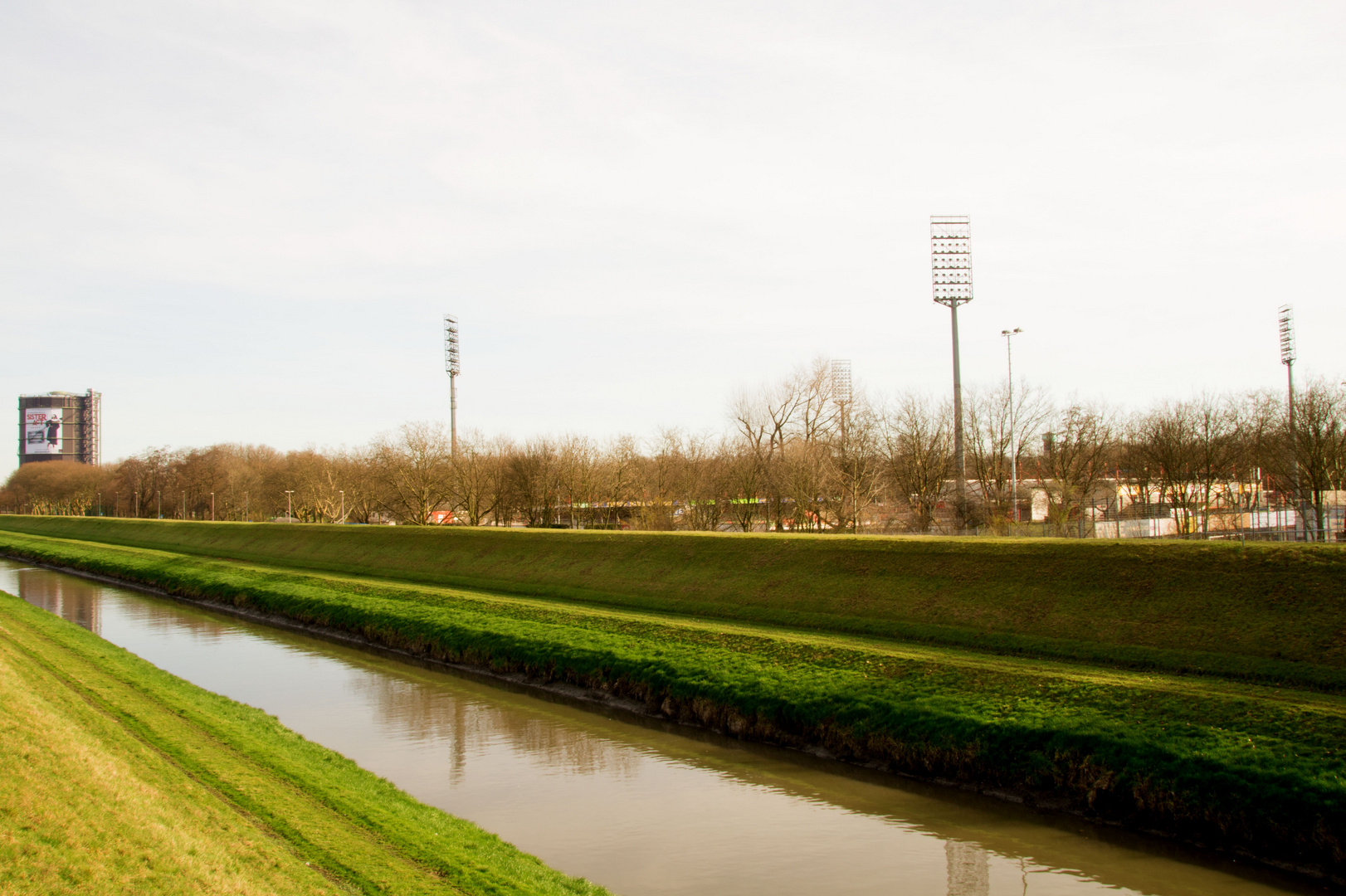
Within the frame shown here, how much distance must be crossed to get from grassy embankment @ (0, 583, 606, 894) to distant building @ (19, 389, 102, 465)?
607 feet

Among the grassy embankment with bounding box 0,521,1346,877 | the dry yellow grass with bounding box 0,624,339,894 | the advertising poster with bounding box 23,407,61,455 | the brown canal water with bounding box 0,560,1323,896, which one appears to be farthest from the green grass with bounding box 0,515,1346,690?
the advertising poster with bounding box 23,407,61,455

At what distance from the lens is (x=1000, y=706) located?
48.3 feet

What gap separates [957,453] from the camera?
147 ft

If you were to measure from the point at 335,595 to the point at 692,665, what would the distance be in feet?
57.7

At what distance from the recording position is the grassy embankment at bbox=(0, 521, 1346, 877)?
11.5 metres

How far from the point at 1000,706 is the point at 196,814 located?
1183 cm

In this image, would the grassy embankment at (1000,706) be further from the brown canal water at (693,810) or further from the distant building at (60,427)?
the distant building at (60,427)

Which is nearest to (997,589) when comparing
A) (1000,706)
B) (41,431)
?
(1000,706)

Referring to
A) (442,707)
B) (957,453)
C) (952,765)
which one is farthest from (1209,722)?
(957,453)

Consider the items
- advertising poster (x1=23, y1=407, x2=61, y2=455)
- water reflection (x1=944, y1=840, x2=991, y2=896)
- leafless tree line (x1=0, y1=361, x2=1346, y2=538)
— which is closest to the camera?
water reflection (x1=944, y1=840, x2=991, y2=896)

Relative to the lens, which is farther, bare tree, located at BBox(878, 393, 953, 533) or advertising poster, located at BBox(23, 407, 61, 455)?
advertising poster, located at BBox(23, 407, 61, 455)

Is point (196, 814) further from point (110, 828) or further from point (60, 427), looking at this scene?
point (60, 427)

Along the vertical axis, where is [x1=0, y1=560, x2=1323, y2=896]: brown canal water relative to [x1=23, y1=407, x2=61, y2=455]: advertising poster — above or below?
below

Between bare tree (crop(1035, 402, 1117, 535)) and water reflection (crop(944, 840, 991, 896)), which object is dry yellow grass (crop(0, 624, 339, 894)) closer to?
water reflection (crop(944, 840, 991, 896))
